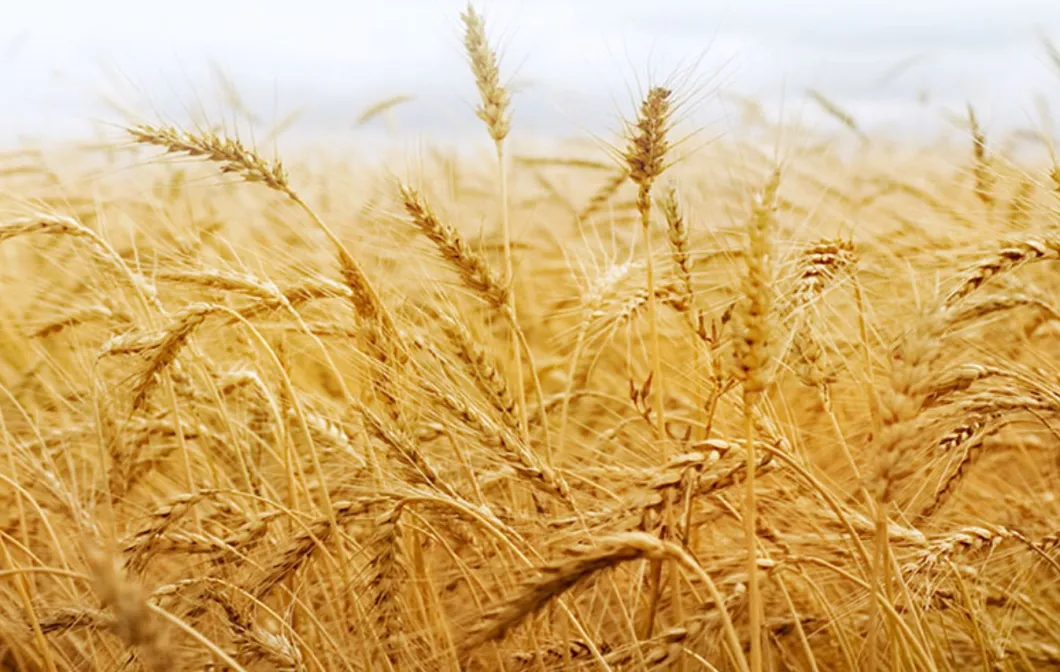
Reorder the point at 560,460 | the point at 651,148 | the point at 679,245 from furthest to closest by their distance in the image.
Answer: the point at 560,460, the point at 679,245, the point at 651,148

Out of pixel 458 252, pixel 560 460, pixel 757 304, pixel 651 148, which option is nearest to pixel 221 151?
pixel 458 252

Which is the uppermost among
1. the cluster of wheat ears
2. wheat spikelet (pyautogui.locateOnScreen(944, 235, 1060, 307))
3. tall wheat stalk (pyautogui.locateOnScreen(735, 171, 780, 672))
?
tall wheat stalk (pyautogui.locateOnScreen(735, 171, 780, 672))

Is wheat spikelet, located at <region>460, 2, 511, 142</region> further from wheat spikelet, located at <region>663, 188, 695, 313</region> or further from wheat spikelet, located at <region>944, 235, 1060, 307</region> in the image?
wheat spikelet, located at <region>944, 235, 1060, 307</region>

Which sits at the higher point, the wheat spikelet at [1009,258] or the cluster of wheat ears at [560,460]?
the wheat spikelet at [1009,258]

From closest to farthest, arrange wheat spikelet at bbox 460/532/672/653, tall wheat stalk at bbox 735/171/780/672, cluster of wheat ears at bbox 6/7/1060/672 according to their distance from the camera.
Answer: wheat spikelet at bbox 460/532/672/653, tall wheat stalk at bbox 735/171/780/672, cluster of wheat ears at bbox 6/7/1060/672

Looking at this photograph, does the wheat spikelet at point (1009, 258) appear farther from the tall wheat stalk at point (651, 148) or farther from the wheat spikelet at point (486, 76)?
the wheat spikelet at point (486, 76)

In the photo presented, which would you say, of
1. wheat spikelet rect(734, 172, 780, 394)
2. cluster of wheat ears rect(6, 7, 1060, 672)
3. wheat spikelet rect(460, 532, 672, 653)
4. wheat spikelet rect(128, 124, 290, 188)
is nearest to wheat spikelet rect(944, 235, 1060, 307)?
cluster of wheat ears rect(6, 7, 1060, 672)

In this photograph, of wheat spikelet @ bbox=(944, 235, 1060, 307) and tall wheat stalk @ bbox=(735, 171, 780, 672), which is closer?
tall wheat stalk @ bbox=(735, 171, 780, 672)

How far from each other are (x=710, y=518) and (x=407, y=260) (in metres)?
0.78

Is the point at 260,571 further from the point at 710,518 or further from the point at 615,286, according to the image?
the point at 615,286

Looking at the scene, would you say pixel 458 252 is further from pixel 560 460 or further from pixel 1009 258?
pixel 1009 258

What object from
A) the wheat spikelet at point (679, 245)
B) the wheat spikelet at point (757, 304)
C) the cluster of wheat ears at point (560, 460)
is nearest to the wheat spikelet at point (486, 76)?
the cluster of wheat ears at point (560, 460)

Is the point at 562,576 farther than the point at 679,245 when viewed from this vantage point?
No

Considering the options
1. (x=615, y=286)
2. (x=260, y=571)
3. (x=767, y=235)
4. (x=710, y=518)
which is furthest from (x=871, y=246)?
(x=260, y=571)
